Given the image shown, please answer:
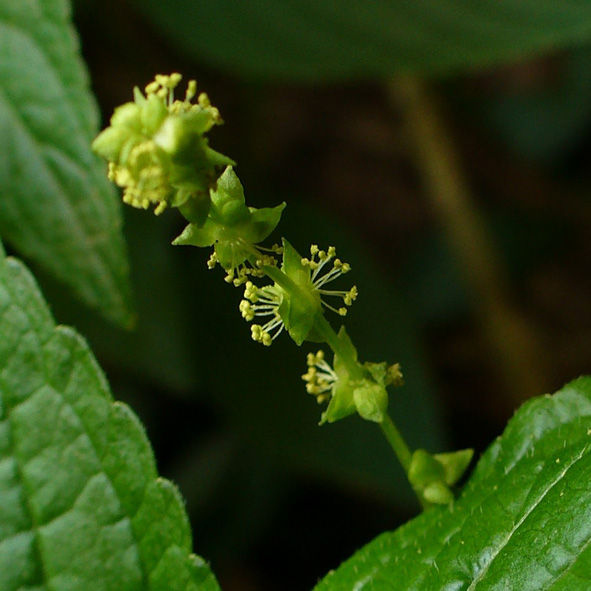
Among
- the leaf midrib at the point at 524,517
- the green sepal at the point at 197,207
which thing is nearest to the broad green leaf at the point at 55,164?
the green sepal at the point at 197,207

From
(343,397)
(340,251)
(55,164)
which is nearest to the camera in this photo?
(343,397)

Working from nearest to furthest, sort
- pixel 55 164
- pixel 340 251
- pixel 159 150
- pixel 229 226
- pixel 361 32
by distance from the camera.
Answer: pixel 159 150 → pixel 229 226 → pixel 55 164 → pixel 361 32 → pixel 340 251

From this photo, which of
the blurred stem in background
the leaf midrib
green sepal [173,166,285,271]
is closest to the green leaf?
the leaf midrib

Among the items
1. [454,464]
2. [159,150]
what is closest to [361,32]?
[454,464]

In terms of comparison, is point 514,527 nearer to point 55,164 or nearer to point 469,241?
point 55,164

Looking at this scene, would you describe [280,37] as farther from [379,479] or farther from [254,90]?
[379,479]

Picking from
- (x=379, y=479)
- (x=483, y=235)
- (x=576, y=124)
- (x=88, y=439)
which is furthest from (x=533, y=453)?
(x=576, y=124)
